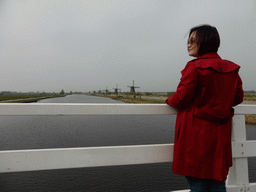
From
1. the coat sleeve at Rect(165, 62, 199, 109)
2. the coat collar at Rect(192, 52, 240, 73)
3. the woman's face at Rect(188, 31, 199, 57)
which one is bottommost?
the coat sleeve at Rect(165, 62, 199, 109)

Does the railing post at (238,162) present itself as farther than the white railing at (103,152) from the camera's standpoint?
Yes

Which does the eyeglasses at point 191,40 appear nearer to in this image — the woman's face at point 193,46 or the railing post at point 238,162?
the woman's face at point 193,46

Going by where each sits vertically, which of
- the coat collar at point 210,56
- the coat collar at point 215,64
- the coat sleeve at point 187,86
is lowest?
the coat sleeve at point 187,86

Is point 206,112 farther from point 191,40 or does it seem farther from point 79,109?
point 79,109

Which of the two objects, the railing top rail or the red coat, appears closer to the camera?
the red coat

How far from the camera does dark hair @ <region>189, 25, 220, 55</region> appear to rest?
1218 mm

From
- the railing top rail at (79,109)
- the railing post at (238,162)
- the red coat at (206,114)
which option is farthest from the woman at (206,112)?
the railing post at (238,162)

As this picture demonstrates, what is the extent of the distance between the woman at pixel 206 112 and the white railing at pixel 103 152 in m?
0.28

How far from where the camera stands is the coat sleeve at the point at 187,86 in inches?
43.9

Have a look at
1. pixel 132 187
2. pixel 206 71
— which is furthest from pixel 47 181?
pixel 206 71

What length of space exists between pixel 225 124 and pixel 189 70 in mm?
446

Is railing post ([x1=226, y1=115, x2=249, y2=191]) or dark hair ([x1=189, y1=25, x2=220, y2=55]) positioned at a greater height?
dark hair ([x1=189, y1=25, x2=220, y2=55])

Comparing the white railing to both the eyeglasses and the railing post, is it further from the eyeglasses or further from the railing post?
the eyeglasses

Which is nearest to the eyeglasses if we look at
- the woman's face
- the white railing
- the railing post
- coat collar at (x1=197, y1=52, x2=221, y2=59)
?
the woman's face
